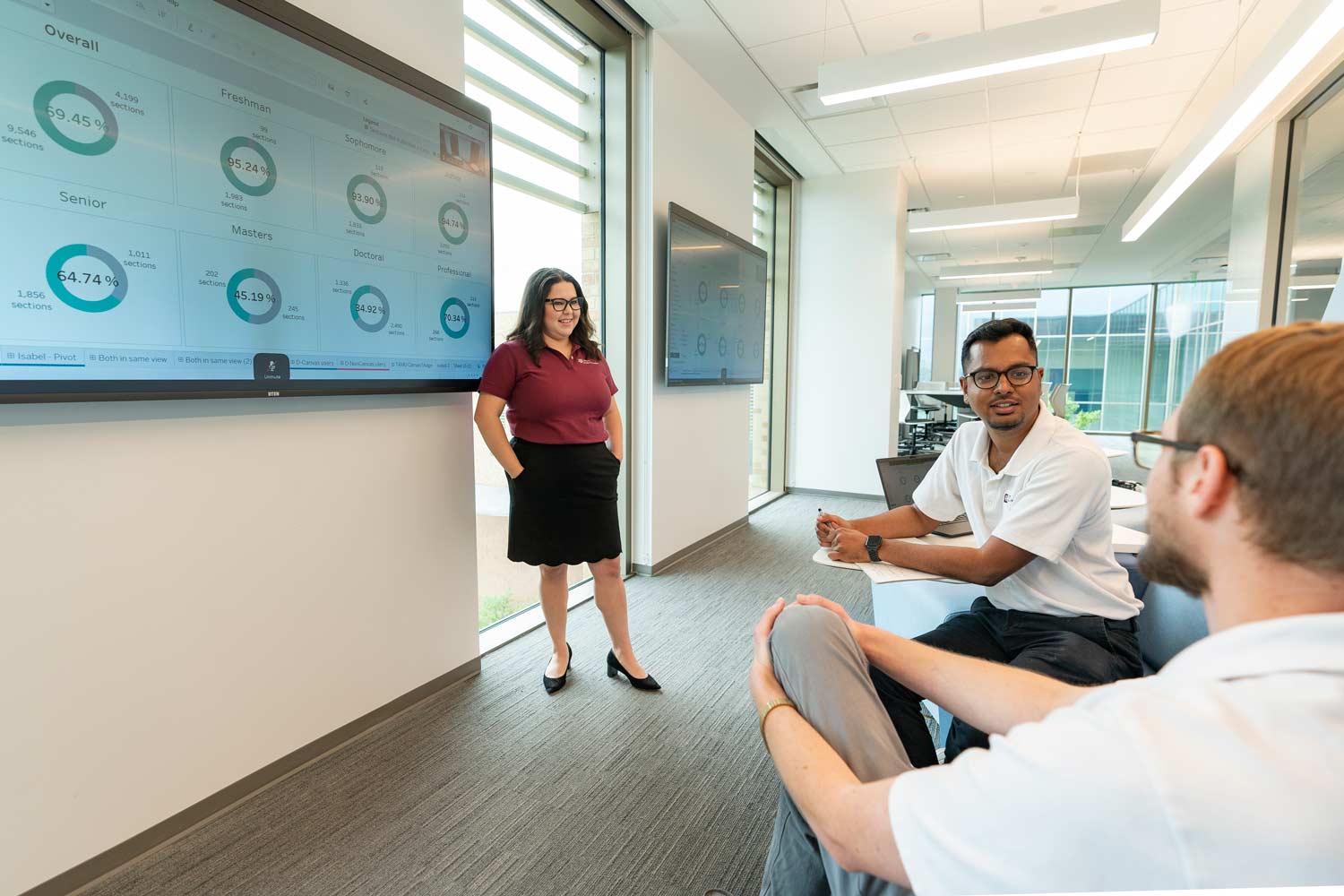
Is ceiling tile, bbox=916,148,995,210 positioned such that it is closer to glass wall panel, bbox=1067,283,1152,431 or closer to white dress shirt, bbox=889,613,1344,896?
white dress shirt, bbox=889,613,1344,896

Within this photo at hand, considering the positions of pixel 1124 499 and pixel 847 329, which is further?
pixel 847 329

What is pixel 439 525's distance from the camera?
7.45ft

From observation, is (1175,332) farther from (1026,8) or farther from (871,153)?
(1026,8)

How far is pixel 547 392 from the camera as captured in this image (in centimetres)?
220

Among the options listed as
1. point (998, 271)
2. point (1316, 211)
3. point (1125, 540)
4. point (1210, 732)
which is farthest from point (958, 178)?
point (1210, 732)

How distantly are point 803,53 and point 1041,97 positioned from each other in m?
1.67

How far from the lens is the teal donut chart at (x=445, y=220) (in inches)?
83.4

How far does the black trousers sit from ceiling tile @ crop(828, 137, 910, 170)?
443 centimetres

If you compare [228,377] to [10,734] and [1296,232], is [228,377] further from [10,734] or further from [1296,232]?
[1296,232]

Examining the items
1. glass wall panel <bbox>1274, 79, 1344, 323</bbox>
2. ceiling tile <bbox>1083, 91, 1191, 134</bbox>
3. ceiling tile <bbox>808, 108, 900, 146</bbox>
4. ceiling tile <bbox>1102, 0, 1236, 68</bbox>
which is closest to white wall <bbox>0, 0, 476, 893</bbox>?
ceiling tile <bbox>808, 108, 900, 146</bbox>

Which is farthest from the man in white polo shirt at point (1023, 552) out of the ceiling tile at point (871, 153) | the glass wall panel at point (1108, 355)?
the glass wall panel at point (1108, 355)

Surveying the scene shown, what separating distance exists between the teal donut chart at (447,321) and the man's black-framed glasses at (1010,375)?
1.58 meters

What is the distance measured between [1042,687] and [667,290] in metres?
2.88

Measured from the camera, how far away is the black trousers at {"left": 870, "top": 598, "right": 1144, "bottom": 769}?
1.32 m
